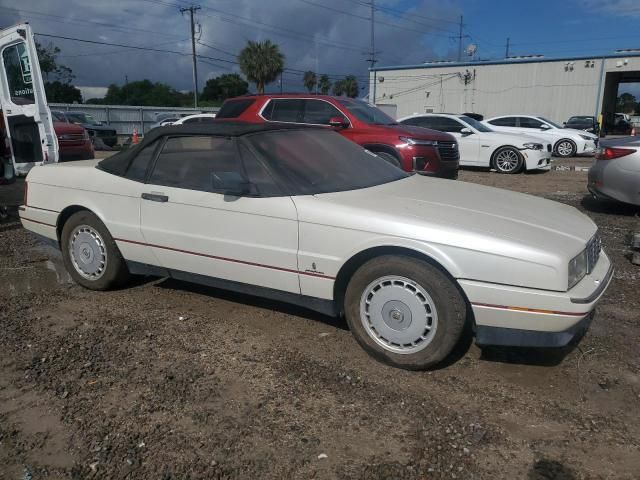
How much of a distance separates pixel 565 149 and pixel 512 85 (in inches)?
828

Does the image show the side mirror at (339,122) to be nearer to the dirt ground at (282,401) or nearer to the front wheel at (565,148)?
the dirt ground at (282,401)

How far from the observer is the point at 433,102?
40344mm

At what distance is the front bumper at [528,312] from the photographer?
9.30 feet

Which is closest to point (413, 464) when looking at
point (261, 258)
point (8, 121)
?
point (261, 258)

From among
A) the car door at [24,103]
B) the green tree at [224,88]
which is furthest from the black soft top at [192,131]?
the green tree at [224,88]

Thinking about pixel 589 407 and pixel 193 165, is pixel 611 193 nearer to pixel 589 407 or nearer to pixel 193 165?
pixel 589 407

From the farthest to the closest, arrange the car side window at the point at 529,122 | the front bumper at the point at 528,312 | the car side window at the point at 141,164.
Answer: the car side window at the point at 529,122 < the car side window at the point at 141,164 < the front bumper at the point at 528,312

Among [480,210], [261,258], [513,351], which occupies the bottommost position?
[513,351]

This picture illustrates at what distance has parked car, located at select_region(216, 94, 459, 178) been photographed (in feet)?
27.9

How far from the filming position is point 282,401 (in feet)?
9.70

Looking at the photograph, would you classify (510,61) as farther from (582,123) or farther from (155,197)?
(155,197)

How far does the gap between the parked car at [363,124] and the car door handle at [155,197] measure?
5.01 m

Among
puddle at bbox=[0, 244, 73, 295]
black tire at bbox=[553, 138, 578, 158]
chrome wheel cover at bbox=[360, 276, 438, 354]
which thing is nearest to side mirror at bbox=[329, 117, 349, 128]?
puddle at bbox=[0, 244, 73, 295]

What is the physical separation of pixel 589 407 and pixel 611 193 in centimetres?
535
